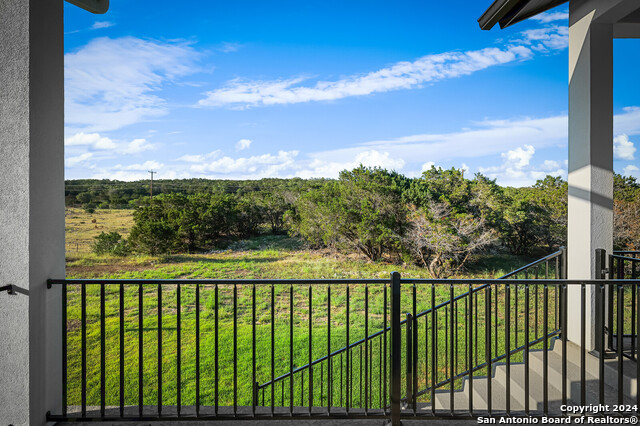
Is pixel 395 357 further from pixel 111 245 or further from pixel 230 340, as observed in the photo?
pixel 111 245

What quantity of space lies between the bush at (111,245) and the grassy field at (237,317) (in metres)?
0.21

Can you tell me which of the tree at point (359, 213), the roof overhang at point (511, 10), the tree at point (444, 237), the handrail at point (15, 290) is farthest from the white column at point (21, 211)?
the tree at point (444, 237)

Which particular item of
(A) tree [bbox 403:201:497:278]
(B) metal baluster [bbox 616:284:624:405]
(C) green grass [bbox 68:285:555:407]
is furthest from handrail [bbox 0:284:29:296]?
(A) tree [bbox 403:201:497:278]

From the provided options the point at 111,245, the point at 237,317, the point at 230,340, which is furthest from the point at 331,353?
the point at 111,245

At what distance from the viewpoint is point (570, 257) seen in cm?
321

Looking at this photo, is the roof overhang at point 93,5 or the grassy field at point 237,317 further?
the grassy field at point 237,317

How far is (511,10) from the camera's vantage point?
10.1ft

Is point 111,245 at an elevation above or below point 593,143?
below

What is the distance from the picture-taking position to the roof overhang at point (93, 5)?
2.11 metres

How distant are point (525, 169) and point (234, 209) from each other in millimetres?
9430

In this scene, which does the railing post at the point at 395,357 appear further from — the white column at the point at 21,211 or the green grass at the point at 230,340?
the green grass at the point at 230,340

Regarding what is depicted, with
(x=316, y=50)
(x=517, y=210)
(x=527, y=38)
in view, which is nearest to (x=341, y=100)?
Result: (x=316, y=50)

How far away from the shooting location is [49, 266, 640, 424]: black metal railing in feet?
6.00

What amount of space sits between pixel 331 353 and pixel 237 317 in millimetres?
5077
